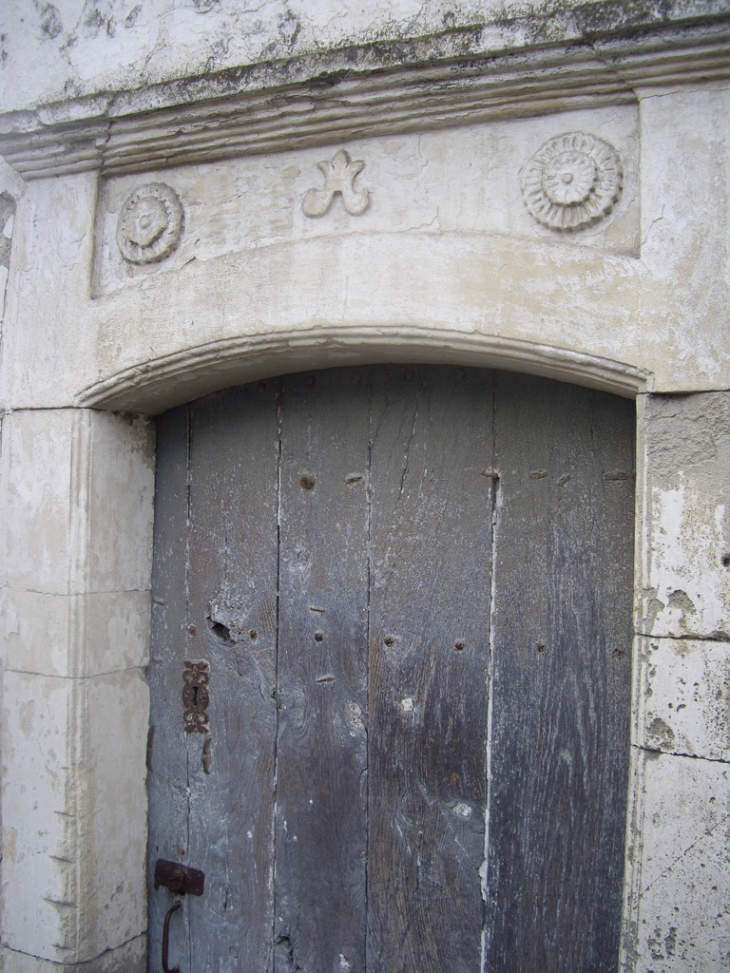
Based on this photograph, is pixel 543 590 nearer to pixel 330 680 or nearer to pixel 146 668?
pixel 330 680

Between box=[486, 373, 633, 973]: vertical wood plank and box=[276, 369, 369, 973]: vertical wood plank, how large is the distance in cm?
33

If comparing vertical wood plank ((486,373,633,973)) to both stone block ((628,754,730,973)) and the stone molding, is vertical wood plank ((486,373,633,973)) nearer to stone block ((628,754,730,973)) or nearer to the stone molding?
stone block ((628,754,730,973))

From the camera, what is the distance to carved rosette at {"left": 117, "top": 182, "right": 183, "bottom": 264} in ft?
5.86

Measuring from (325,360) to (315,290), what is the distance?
0.19 metres

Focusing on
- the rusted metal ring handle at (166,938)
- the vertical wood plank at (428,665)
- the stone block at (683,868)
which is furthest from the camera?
the rusted metal ring handle at (166,938)

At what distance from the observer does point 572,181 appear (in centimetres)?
144

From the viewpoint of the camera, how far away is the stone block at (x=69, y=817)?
180 cm

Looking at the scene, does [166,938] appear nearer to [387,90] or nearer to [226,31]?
[387,90]

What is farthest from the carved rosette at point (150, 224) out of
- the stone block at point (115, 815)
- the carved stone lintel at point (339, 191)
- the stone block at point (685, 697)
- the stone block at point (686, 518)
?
the stone block at point (685, 697)

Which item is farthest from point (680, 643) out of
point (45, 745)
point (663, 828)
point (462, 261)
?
point (45, 745)

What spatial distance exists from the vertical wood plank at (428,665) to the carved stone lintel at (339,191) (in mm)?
377

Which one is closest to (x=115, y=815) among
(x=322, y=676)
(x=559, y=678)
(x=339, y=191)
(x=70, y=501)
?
(x=322, y=676)

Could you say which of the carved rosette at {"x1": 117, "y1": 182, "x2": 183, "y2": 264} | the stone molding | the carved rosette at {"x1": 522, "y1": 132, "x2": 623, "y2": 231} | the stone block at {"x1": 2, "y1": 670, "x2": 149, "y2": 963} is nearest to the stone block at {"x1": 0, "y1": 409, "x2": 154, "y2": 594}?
the stone block at {"x1": 2, "y1": 670, "x2": 149, "y2": 963}

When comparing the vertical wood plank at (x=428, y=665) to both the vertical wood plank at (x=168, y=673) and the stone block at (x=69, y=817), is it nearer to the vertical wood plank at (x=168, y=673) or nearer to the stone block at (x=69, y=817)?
the vertical wood plank at (x=168, y=673)
